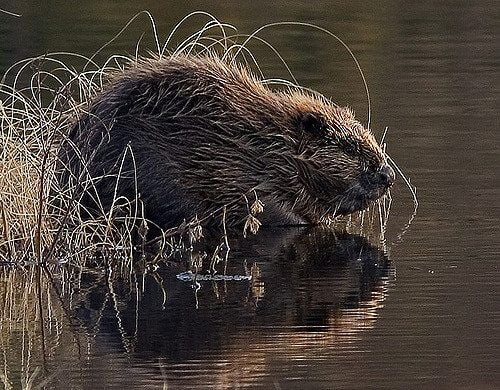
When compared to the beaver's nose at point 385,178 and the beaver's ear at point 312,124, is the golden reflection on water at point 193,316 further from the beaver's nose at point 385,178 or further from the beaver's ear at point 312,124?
the beaver's ear at point 312,124

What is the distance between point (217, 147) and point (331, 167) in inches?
26.8

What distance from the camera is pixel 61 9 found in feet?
68.3

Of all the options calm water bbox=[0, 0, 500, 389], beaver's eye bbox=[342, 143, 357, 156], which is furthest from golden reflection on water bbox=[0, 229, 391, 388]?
beaver's eye bbox=[342, 143, 357, 156]

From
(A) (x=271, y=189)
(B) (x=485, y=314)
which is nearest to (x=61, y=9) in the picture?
(A) (x=271, y=189)

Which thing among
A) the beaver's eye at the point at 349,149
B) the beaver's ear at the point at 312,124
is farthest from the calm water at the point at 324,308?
the beaver's ear at the point at 312,124

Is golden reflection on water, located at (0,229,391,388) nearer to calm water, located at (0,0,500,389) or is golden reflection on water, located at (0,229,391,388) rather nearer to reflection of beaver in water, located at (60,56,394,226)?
calm water, located at (0,0,500,389)

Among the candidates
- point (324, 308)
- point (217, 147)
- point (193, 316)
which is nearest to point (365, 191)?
point (217, 147)

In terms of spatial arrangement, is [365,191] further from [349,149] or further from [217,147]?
[217,147]

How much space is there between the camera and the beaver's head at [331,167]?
913cm

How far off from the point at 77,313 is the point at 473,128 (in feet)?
16.6

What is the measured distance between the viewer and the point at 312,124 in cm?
916

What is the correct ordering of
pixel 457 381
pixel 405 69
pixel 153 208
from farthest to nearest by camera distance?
pixel 405 69
pixel 153 208
pixel 457 381

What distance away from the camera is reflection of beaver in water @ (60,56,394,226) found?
870 cm

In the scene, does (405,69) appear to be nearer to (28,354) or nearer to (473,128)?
(473,128)
